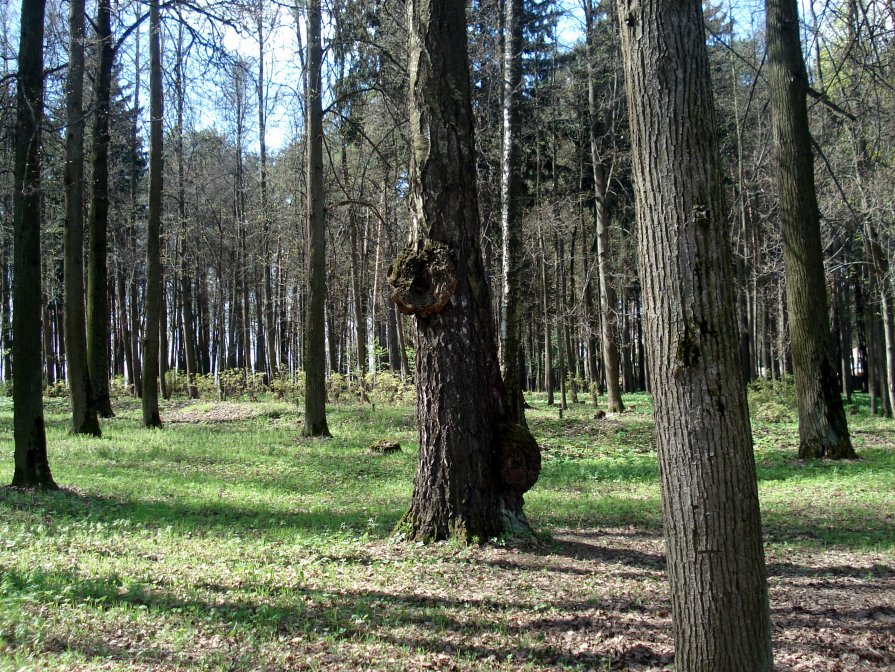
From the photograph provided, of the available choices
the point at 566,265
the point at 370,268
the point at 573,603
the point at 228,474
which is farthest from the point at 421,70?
the point at 566,265

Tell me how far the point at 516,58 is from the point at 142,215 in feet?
83.6

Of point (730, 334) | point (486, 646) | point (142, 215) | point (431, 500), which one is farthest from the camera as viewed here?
point (142, 215)

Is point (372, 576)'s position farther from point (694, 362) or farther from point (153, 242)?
point (153, 242)

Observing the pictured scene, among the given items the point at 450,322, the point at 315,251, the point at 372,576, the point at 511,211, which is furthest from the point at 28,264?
the point at 511,211

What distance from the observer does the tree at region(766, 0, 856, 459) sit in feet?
34.2

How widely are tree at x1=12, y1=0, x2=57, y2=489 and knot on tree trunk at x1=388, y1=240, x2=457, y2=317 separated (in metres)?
4.90

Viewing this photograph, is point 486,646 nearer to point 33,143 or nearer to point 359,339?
point 33,143

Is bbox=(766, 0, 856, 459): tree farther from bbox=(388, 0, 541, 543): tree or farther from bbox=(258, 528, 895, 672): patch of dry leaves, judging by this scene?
bbox=(388, 0, 541, 543): tree

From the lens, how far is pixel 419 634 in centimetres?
417

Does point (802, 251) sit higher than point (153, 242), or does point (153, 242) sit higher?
point (153, 242)

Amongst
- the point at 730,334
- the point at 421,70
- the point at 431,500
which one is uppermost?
the point at 421,70

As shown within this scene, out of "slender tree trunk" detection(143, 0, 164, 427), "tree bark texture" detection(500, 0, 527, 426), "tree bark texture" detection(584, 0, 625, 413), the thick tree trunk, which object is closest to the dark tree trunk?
"slender tree trunk" detection(143, 0, 164, 427)

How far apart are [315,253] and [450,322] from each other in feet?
29.5

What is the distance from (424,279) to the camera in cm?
578
